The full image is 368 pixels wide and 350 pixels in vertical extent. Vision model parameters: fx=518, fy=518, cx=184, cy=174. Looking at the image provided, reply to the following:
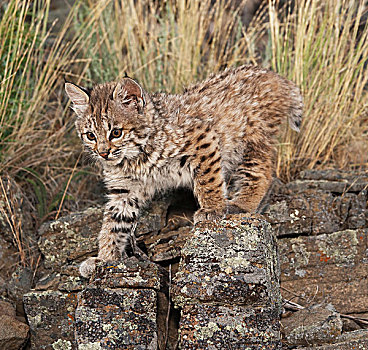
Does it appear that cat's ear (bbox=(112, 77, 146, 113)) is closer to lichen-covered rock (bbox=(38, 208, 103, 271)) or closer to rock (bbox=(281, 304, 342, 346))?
lichen-covered rock (bbox=(38, 208, 103, 271))

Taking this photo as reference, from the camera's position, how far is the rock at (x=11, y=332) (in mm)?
3512

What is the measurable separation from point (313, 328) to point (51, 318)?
5.96 feet

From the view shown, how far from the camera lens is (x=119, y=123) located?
12.1ft

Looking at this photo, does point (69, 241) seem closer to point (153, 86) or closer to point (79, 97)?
point (79, 97)

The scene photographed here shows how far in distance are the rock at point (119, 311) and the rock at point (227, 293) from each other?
0.87 ft

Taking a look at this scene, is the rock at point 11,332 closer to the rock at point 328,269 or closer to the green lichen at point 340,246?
the rock at point 328,269

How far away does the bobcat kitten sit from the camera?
12.3ft

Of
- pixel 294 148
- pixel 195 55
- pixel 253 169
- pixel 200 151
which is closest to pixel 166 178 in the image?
pixel 200 151

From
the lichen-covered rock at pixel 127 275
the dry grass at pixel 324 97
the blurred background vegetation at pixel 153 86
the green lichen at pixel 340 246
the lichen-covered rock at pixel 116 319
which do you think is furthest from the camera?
the dry grass at pixel 324 97

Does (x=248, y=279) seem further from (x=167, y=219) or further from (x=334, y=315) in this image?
(x=167, y=219)

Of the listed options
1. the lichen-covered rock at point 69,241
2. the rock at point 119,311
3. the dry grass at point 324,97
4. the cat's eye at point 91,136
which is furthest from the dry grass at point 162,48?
the rock at point 119,311

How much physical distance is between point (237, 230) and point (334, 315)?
0.90 m

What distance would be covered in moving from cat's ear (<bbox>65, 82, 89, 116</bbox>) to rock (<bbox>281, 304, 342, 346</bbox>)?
210 centimetres

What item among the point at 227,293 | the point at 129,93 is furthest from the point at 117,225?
the point at 227,293
